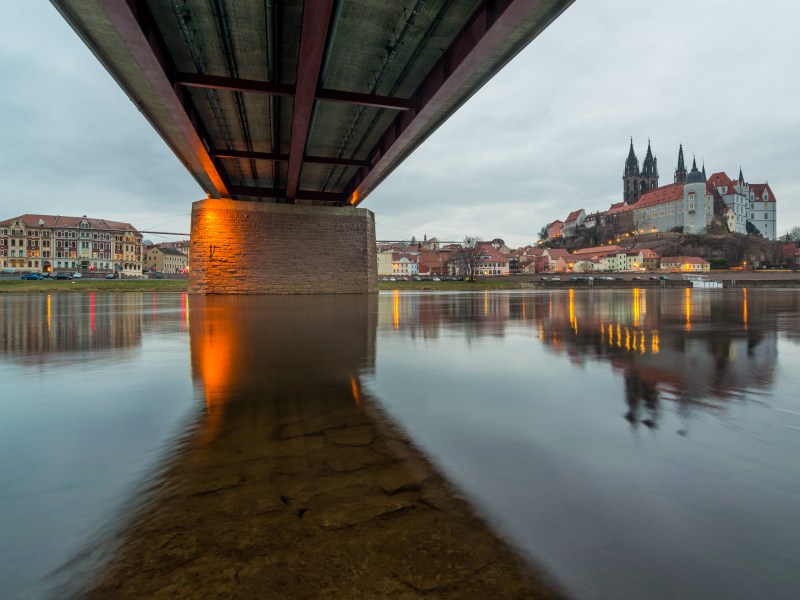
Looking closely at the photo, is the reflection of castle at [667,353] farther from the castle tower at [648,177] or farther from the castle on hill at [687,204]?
the castle tower at [648,177]

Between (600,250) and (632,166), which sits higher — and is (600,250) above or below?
below

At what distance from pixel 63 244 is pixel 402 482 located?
417ft

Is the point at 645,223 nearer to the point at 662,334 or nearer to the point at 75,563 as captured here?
the point at 662,334

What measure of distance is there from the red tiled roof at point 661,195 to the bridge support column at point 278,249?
127 m

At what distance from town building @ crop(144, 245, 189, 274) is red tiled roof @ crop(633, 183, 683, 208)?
511 feet

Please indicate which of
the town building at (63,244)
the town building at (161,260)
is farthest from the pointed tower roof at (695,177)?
the town building at (161,260)

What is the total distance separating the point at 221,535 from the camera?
171 cm

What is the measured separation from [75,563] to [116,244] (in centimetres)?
12863

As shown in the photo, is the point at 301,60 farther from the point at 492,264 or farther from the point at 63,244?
the point at 63,244

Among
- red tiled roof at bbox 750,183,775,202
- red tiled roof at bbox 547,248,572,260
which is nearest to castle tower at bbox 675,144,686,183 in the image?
red tiled roof at bbox 750,183,775,202

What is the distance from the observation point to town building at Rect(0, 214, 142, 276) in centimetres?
9481

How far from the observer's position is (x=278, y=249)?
3212cm

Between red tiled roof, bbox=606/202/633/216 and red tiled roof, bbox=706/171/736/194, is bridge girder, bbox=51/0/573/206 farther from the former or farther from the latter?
red tiled roof, bbox=706/171/736/194

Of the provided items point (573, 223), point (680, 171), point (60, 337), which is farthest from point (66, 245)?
point (680, 171)
